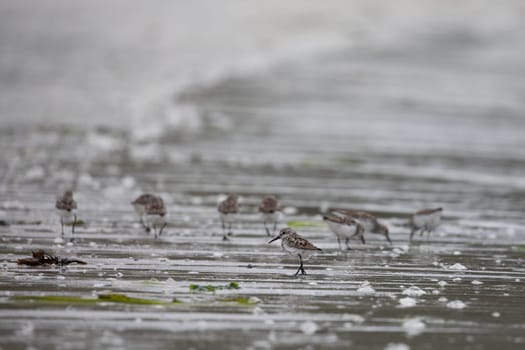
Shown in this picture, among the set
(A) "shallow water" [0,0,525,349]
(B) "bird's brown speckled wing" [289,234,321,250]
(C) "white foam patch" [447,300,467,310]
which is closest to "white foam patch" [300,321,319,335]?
(A) "shallow water" [0,0,525,349]

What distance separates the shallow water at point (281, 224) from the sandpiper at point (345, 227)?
0.69 ft

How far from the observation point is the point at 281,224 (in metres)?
13.2

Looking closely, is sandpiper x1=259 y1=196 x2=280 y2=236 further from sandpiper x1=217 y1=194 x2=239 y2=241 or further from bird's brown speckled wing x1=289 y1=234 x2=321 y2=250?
bird's brown speckled wing x1=289 y1=234 x2=321 y2=250

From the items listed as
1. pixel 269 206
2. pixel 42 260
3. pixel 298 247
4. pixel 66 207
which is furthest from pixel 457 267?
pixel 66 207

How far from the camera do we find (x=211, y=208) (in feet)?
45.1

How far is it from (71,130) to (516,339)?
509 inches

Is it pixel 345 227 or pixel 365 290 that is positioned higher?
pixel 345 227

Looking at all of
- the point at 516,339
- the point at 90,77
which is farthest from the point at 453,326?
the point at 90,77

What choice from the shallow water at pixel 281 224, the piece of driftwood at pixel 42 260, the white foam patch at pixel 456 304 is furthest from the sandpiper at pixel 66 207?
the white foam patch at pixel 456 304

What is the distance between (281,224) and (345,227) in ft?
4.86

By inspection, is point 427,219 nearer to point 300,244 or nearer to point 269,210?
point 269,210

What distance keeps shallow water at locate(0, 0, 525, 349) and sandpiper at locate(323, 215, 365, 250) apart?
210 millimetres

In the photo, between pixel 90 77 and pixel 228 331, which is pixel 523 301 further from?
pixel 90 77

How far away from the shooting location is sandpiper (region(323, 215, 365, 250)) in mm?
11969
